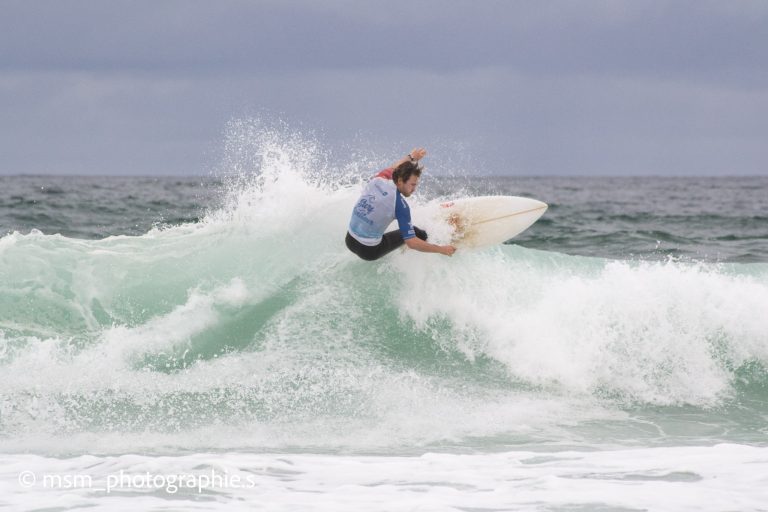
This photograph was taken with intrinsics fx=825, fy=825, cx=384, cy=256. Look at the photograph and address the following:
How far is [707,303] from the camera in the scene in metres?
8.85

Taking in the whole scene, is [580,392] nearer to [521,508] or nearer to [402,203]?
[402,203]

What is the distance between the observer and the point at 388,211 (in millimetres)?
7855

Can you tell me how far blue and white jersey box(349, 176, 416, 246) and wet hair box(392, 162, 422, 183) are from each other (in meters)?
0.11

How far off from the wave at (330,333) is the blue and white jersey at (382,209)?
86cm

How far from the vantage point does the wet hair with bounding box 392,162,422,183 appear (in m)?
7.71

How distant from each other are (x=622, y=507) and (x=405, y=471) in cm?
149

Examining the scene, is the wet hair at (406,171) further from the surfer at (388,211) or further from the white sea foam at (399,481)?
the white sea foam at (399,481)

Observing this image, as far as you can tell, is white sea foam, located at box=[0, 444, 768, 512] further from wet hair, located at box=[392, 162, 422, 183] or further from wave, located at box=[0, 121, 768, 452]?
wet hair, located at box=[392, 162, 422, 183]

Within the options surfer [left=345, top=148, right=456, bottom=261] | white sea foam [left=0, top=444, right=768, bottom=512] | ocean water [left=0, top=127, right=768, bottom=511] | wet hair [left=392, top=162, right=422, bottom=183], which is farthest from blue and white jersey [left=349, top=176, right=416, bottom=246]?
white sea foam [left=0, top=444, right=768, bottom=512]

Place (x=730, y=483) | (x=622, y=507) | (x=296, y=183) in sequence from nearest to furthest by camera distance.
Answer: (x=622, y=507)
(x=730, y=483)
(x=296, y=183)

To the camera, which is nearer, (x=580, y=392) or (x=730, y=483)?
(x=730, y=483)

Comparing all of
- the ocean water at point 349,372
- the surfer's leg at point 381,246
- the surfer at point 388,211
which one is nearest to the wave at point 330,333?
the ocean water at point 349,372

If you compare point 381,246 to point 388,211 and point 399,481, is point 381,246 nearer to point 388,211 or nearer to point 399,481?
point 388,211

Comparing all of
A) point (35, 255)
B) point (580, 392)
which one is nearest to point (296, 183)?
point (35, 255)
